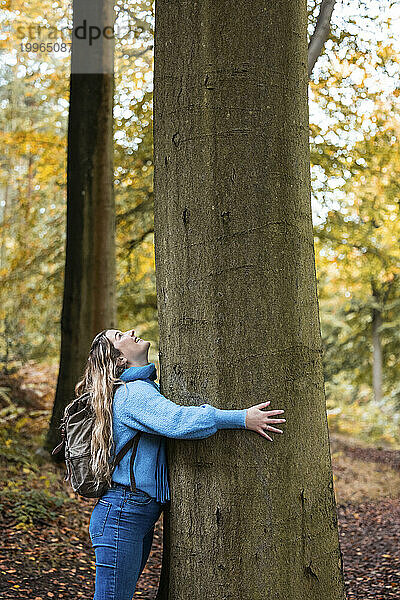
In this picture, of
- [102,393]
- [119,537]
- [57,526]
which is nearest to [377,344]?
[57,526]

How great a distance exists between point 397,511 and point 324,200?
4157 mm

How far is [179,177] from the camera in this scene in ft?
9.86

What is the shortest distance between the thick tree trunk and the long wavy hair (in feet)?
0.99

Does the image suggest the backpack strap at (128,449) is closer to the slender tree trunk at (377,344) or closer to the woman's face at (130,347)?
the woman's face at (130,347)

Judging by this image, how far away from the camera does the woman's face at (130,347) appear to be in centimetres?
331

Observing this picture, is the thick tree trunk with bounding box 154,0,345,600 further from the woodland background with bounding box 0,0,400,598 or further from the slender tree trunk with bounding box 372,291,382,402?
the slender tree trunk with bounding box 372,291,382,402

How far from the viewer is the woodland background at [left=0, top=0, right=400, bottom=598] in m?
6.23

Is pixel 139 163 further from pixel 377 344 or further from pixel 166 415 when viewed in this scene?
pixel 377 344

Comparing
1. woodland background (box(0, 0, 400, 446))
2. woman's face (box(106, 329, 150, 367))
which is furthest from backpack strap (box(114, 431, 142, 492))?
woodland background (box(0, 0, 400, 446))

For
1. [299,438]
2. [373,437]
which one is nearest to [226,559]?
[299,438]

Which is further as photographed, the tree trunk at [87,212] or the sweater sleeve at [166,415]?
the tree trunk at [87,212]

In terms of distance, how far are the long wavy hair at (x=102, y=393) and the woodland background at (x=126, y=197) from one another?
2267 mm

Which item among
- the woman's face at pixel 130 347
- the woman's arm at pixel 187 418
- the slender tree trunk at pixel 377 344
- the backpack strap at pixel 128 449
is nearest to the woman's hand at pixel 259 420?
the woman's arm at pixel 187 418

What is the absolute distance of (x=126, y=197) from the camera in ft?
31.8
